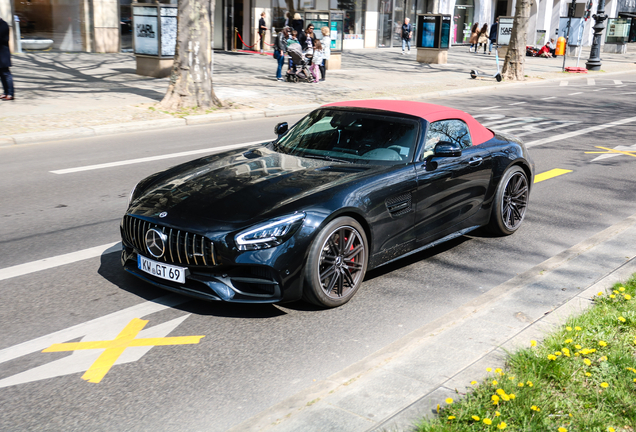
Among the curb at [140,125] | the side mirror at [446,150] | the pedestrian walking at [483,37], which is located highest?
the pedestrian walking at [483,37]

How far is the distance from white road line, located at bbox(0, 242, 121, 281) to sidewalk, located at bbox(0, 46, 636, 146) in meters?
6.67

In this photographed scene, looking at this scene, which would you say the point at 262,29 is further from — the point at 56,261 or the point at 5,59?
the point at 56,261

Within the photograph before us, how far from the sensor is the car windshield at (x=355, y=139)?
19.1 ft

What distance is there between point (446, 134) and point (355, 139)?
0.92m

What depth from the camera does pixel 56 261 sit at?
19.6 ft

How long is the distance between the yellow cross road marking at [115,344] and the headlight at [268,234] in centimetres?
72

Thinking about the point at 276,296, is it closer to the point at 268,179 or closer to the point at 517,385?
the point at 268,179

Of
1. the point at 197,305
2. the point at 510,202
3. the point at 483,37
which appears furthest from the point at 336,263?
the point at 483,37

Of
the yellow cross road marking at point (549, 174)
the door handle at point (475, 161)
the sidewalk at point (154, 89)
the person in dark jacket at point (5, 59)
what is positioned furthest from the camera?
the person in dark jacket at point (5, 59)

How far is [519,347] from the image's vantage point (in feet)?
13.5

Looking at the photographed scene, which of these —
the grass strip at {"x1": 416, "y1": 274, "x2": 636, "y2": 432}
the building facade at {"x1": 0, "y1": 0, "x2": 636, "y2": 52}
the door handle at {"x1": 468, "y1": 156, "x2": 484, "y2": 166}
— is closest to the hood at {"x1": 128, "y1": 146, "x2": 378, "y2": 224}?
the door handle at {"x1": 468, "y1": 156, "x2": 484, "y2": 166}

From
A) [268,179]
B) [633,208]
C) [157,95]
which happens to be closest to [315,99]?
[157,95]

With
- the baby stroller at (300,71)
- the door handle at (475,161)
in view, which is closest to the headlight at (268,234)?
the door handle at (475,161)

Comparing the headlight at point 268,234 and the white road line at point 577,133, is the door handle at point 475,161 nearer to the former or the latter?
the headlight at point 268,234
